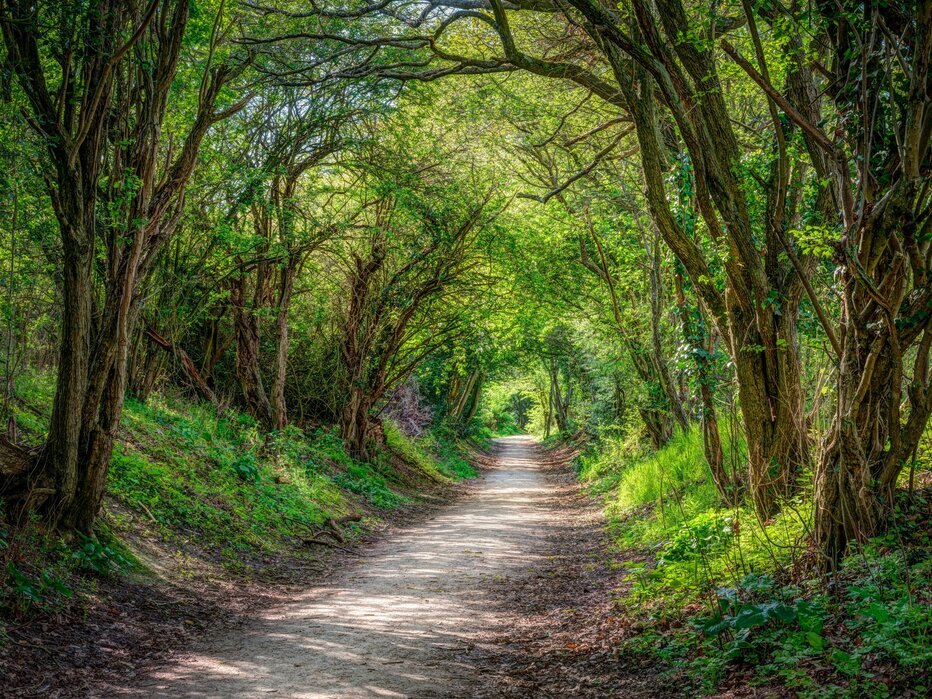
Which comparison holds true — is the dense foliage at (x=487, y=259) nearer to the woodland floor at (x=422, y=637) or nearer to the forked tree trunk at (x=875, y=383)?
the forked tree trunk at (x=875, y=383)

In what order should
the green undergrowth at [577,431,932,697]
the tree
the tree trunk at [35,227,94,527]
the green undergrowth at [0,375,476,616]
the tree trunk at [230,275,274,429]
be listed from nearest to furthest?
the green undergrowth at [577,431,932,697], the green undergrowth at [0,375,476,616], the tree, the tree trunk at [35,227,94,527], the tree trunk at [230,275,274,429]

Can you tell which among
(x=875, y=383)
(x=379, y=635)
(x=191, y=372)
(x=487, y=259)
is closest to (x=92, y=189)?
(x=379, y=635)

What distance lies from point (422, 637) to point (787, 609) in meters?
2.87

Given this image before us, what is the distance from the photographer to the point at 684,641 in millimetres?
5000

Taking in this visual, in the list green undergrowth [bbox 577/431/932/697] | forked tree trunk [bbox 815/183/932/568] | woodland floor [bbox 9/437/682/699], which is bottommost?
woodland floor [bbox 9/437/682/699]

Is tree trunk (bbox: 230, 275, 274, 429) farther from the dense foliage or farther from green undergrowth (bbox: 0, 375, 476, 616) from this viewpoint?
green undergrowth (bbox: 0, 375, 476, 616)

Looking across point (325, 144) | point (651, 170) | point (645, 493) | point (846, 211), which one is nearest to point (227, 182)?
point (325, 144)

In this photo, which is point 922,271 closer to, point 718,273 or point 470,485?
point 718,273

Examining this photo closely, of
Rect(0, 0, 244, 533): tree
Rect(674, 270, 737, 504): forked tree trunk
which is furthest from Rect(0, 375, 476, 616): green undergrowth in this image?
Rect(674, 270, 737, 504): forked tree trunk

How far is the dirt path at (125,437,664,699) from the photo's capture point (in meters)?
4.59

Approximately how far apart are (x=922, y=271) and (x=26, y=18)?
7.27m

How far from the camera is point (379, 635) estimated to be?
5758mm

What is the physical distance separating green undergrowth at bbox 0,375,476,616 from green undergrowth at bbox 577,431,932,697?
4.68 meters

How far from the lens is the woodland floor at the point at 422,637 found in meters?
4.61
